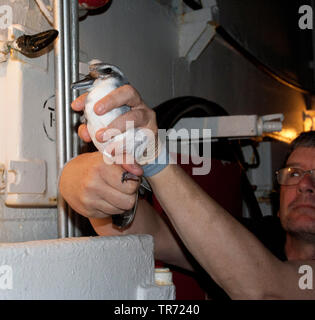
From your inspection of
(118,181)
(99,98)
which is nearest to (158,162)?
(118,181)

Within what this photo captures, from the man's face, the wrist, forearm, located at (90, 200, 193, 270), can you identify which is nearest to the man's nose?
the man's face

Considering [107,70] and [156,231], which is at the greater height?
[107,70]

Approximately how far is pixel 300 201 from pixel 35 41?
109cm

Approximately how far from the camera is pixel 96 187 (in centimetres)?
78

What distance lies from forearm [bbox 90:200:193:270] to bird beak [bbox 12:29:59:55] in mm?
454

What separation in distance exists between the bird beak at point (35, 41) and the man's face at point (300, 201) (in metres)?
1.05

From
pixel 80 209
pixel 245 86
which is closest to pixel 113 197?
pixel 80 209

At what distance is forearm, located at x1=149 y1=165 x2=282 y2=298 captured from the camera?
34.7 inches

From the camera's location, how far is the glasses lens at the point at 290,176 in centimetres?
153

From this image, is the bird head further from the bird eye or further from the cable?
the cable

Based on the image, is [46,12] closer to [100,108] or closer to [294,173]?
[100,108]

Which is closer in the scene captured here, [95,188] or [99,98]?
[99,98]
